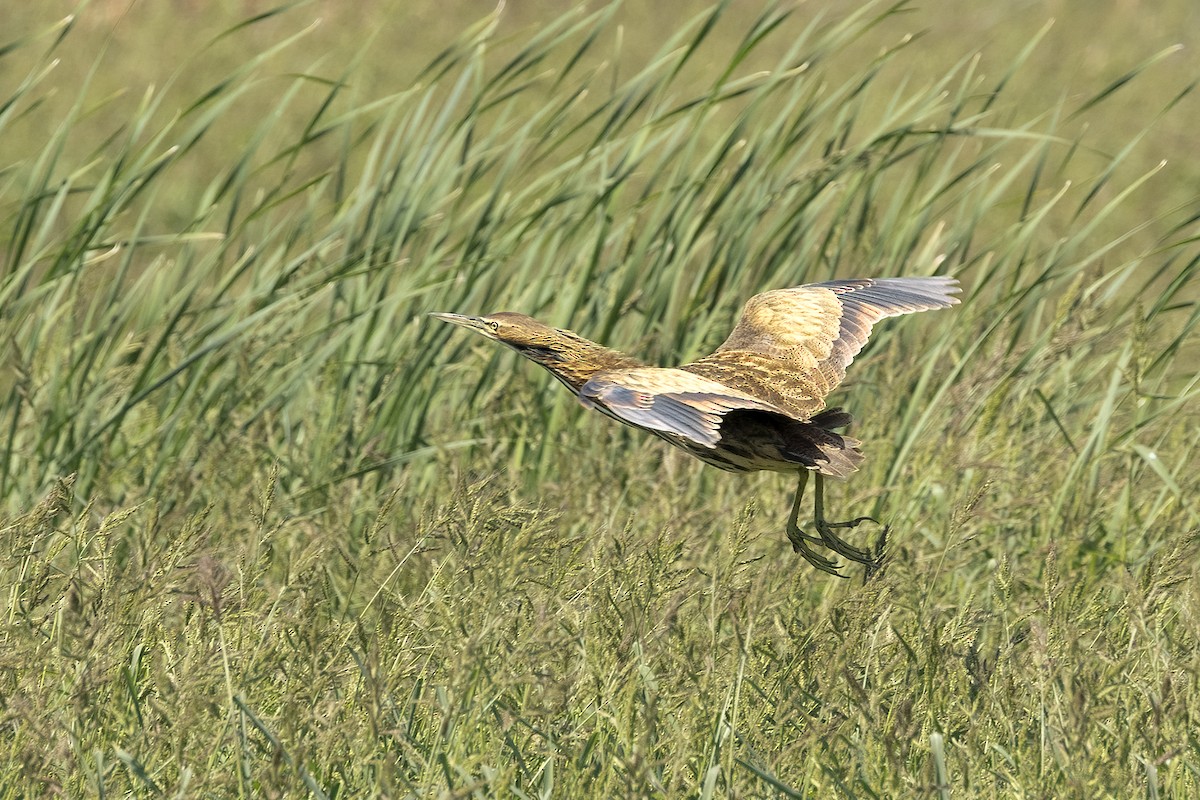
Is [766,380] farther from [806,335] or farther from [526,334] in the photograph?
[526,334]

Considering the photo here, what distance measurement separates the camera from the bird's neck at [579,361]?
3.59 m

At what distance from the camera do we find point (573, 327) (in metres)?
5.07

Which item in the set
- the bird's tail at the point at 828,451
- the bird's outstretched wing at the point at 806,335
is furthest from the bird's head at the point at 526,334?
the bird's tail at the point at 828,451

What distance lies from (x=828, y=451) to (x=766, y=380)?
314 mm

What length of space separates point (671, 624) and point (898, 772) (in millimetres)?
458

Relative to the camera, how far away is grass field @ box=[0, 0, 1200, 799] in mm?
2617

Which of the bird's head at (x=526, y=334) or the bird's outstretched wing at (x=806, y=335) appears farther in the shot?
the bird's head at (x=526, y=334)

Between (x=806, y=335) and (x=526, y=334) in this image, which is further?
(x=806, y=335)

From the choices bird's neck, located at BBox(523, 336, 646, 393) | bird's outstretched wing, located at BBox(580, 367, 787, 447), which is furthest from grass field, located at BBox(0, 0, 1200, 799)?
bird's neck, located at BBox(523, 336, 646, 393)

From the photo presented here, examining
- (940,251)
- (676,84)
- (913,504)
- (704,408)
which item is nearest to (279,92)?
(676,84)

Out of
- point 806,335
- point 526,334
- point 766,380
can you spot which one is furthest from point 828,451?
point 526,334

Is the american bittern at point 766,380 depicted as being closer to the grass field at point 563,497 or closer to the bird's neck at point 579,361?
the bird's neck at point 579,361

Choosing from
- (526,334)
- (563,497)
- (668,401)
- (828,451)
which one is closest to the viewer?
(668,401)

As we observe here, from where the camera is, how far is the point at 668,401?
120 inches
